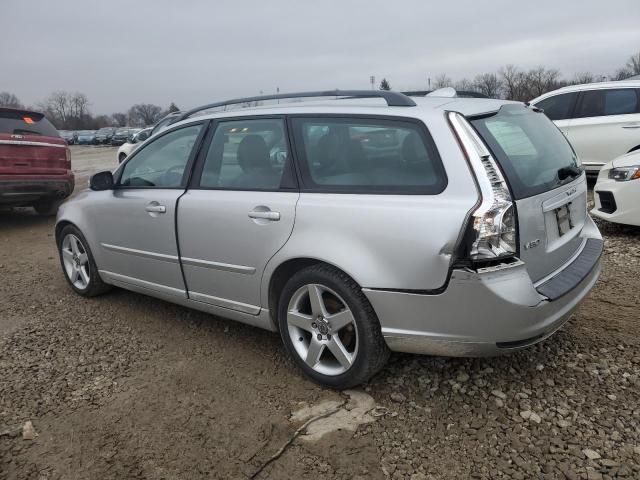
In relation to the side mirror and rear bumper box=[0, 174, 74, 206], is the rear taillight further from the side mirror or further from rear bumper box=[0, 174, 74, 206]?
rear bumper box=[0, 174, 74, 206]

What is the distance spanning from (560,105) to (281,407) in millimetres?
7898

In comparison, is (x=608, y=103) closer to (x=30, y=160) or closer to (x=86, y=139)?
(x=30, y=160)

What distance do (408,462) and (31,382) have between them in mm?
2329

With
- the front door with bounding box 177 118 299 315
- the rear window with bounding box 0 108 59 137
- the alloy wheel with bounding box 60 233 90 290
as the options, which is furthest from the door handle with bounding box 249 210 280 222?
the rear window with bounding box 0 108 59 137

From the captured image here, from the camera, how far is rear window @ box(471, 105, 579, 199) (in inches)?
103

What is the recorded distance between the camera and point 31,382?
3.23 metres

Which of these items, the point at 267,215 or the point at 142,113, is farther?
the point at 142,113

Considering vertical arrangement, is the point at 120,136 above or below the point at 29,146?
above

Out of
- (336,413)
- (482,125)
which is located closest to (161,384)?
(336,413)

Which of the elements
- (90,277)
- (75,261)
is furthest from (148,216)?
(75,261)

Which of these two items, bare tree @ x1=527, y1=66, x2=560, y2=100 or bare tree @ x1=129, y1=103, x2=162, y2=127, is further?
bare tree @ x1=129, y1=103, x2=162, y2=127

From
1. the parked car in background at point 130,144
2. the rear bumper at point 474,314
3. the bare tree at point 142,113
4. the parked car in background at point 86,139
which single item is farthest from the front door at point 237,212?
the bare tree at point 142,113

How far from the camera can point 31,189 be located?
7.66 metres

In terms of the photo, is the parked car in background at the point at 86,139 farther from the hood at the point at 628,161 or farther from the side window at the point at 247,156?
the side window at the point at 247,156
